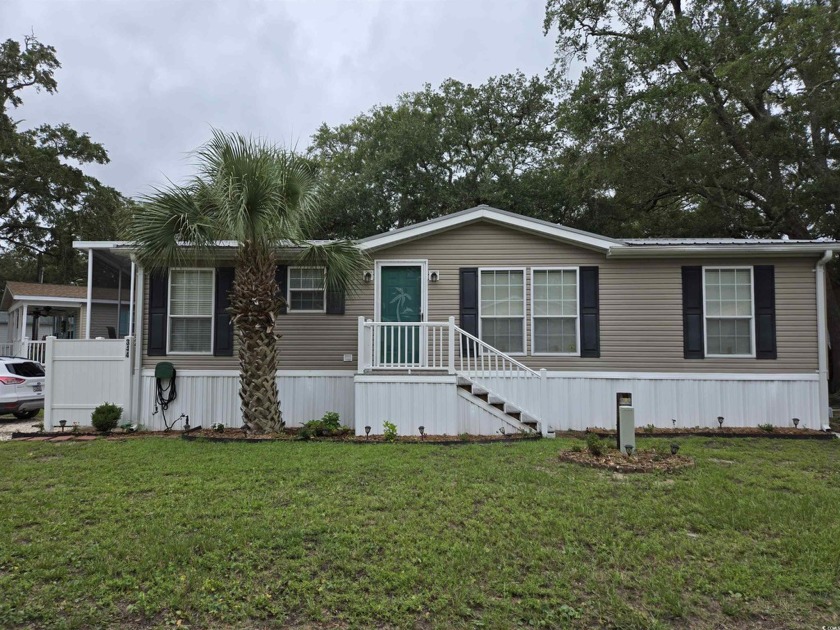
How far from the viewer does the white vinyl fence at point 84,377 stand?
877cm

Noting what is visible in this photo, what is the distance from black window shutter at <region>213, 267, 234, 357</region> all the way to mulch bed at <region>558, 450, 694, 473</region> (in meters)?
6.04

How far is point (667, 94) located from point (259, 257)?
39.4 ft

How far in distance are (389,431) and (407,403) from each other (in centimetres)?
53

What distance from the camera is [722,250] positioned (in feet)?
28.5

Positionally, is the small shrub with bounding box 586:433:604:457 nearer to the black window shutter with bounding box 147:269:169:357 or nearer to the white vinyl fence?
the black window shutter with bounding box 147:269:169:357

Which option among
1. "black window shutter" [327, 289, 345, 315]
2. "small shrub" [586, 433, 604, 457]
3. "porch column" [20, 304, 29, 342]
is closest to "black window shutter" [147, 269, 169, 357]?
"black window shutter" [327, 289, 345, 315]

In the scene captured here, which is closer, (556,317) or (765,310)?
(765,310)

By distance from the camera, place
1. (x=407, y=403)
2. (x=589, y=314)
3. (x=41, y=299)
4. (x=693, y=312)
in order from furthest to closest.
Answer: (x=41, y=299) < (x=589, y=314) < (x=693, y=312) < (x=407, y=403)

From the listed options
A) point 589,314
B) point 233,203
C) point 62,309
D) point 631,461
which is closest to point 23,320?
point 62,309

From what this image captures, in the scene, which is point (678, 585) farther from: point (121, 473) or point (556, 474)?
point (121, 473)

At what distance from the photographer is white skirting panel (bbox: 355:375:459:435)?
7961mm

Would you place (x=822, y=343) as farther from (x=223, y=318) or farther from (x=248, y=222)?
(x=223, y=318)

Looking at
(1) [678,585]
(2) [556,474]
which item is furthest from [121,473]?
(1) [678,585]

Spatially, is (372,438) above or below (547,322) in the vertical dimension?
below
